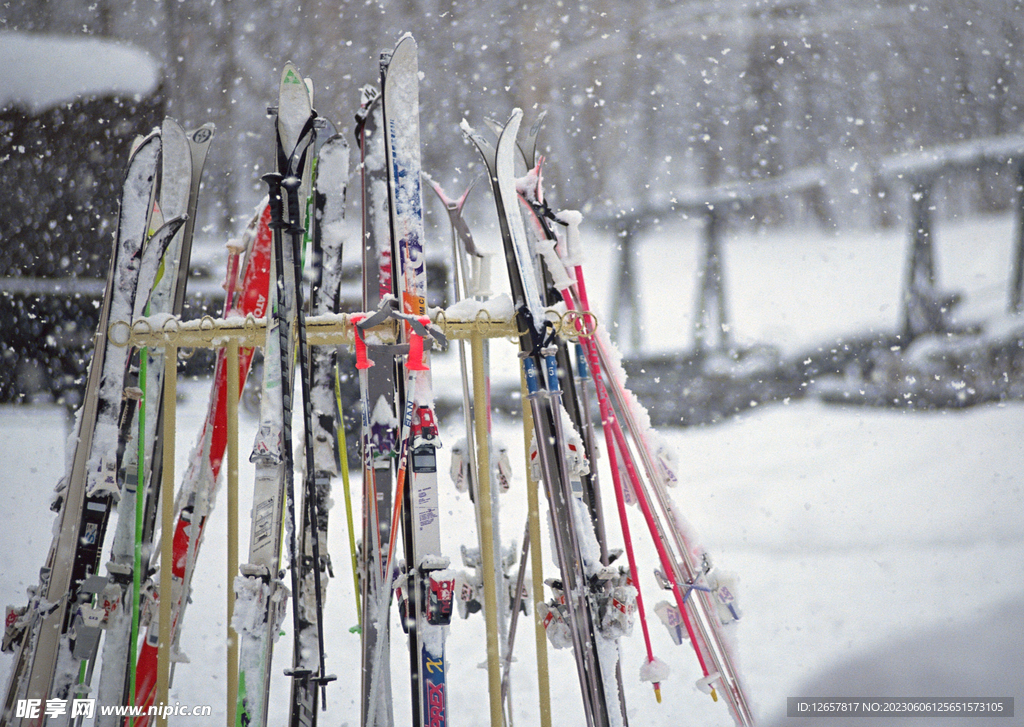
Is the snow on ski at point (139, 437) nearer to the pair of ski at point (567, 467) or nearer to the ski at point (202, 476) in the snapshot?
the ski at point (202, 476)

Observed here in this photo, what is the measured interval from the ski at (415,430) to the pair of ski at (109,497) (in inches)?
18.6

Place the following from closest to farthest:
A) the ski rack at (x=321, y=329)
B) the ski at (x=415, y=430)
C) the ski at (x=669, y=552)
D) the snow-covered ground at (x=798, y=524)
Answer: the ski at (x=415, y=430), the ski rack at (x=321, y=329), the ski at (x=669, y=552), the snow-covered ground at (x=798, y=524)

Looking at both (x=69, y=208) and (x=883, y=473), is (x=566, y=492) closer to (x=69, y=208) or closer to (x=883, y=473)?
(x=883, y=473)

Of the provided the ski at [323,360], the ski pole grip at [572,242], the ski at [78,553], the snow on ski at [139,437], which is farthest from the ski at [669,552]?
the ski at [78,553]

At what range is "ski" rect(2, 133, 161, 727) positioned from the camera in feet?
4.01

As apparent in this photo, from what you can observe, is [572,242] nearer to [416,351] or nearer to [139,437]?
[416,351]

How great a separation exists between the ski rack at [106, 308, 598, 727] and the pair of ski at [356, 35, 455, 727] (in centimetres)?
10

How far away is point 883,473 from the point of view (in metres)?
2.81

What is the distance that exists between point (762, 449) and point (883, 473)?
483 millimetres

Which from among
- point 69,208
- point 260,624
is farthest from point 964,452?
point 69,208

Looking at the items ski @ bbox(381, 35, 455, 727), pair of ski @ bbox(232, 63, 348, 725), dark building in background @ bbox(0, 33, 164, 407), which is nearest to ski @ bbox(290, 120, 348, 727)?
pair of ski @ bbox(232, 63, 348, 725)

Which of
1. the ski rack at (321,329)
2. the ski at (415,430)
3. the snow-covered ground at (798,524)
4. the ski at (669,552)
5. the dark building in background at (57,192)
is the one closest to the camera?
the ski at (415,430)

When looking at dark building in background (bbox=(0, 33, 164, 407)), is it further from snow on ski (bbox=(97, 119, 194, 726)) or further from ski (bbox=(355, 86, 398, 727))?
ski (bbox=(355, 86, 398, 727))

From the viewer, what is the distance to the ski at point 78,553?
122 centimetres
